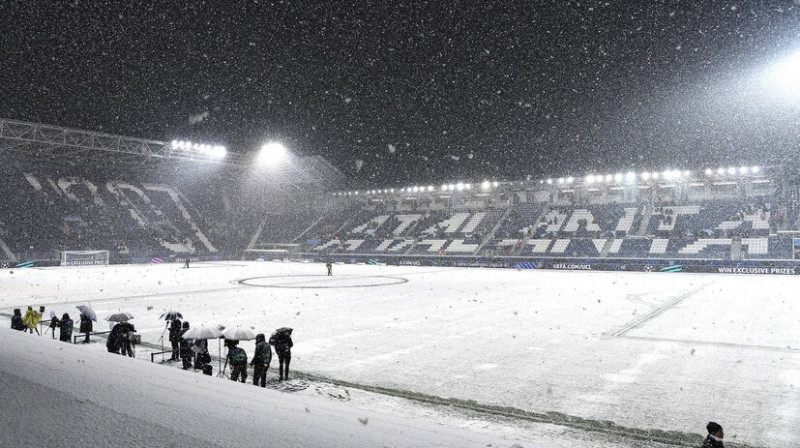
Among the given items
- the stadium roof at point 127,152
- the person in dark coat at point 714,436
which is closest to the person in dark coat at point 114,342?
the person in dark coat at point 714,436

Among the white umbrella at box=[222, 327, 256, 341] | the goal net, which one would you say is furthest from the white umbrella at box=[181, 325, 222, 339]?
the goal net

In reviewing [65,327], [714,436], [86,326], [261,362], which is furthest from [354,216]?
[714,436]

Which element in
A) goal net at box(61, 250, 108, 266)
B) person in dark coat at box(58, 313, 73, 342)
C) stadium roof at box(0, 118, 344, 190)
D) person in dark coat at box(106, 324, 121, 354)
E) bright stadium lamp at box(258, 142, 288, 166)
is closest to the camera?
person in dark coat at box(106, 324, 121, 354)

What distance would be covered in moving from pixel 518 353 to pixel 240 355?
21.0 feet

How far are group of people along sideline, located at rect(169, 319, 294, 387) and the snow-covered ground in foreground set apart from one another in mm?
887

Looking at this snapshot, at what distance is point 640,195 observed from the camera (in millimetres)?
57781

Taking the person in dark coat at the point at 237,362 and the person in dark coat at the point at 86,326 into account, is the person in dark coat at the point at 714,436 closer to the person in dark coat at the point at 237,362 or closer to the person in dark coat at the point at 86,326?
the person in dark coat at the point at 237,362

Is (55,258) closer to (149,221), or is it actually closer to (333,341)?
(149,221)

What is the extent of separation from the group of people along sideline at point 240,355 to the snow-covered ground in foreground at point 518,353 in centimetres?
89

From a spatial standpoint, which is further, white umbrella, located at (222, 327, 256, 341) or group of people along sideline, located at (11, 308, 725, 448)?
white umbrella, located at (222, 327, 256, 341)

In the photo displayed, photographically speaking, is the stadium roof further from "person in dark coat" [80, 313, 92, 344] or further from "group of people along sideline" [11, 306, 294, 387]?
"group of people along sideline" [11, 306, 294, 387]

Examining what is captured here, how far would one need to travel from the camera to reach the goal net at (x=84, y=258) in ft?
169

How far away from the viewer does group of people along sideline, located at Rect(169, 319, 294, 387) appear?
354 inches

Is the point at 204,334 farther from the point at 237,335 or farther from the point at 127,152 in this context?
the point at 127,152
